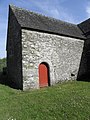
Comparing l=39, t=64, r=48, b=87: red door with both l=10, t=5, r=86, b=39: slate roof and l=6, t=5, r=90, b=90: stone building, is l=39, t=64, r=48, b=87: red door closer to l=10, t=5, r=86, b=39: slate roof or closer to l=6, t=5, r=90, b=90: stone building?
l=6, t=5, r=90, b=90: stone building

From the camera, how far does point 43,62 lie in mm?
16406

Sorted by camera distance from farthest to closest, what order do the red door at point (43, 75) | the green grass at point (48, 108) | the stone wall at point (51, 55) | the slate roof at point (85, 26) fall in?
the slate roof at point (85, 26) → the red door at point (43, 75) → the stone wall at point (51, 55) → the green grass at point (48, 108)

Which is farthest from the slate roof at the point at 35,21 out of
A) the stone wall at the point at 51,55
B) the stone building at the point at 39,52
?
the stone wall at the point at 51,55

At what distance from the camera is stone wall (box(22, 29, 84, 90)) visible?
15117 mm

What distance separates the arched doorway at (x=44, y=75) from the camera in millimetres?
16177

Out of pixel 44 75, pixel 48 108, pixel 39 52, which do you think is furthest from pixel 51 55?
pixel 48 108

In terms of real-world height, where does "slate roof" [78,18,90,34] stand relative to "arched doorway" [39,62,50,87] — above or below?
above

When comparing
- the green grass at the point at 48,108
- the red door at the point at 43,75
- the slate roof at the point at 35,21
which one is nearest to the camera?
the green grass at the point at 48,108

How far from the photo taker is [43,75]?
16375mm

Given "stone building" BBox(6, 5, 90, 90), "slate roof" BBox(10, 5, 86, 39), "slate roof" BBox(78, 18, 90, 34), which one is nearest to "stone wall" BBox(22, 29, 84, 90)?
"stone building" BBox(6, 5, 90, 90)

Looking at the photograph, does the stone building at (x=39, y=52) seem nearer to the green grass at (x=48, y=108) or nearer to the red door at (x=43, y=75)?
the red door at (x=43, y=75)

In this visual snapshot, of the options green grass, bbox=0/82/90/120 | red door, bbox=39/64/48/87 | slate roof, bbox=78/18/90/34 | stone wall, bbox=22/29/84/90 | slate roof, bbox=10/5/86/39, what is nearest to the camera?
green grass, bbox=0/82/90/120

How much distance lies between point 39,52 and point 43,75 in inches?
83.9

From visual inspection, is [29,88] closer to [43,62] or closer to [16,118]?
[43,62]
